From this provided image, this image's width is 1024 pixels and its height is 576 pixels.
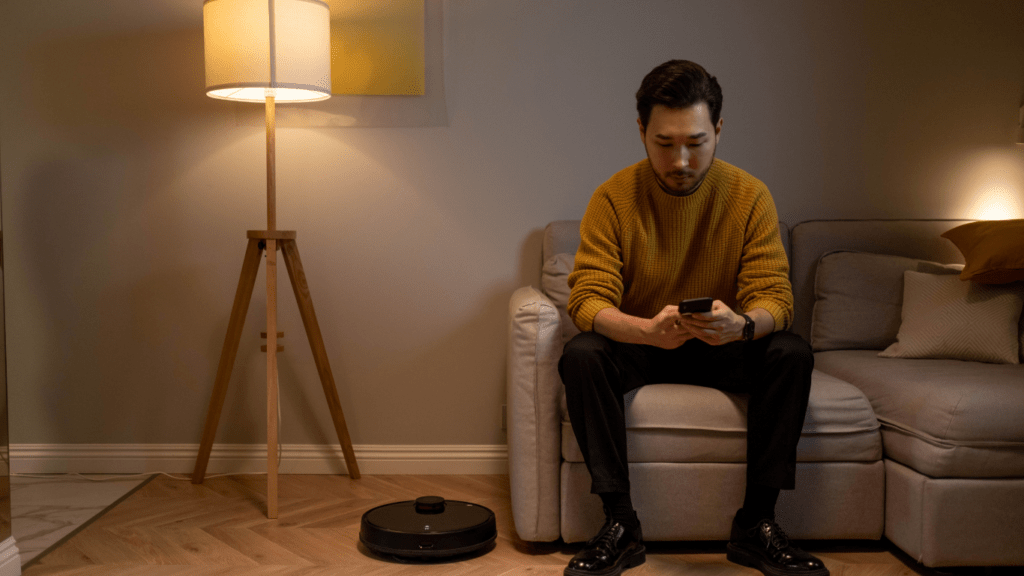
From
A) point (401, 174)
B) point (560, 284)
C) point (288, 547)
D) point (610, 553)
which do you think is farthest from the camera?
point (401, 174)

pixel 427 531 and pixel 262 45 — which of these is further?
pixel 262 45

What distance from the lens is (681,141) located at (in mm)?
1753

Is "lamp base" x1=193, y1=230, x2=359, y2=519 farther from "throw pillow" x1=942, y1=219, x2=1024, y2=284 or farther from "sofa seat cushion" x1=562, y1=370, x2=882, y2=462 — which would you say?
"throw pillow" x1=942, y1=219, x2=1024, y2=284

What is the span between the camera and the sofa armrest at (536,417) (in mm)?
1854

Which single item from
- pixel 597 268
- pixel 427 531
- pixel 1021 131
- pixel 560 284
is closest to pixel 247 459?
pixel 427 531

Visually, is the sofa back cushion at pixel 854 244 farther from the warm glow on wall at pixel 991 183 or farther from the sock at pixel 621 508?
the sock at pixel 621 508

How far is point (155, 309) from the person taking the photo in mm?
2629

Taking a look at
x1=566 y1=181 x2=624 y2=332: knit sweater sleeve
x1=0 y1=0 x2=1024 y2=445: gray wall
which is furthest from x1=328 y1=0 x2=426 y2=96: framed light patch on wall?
x1=566 y1=181 x2=624 y2=332: knit sweater sleeve

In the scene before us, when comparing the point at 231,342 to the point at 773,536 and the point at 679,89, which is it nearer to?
the point at 679,89

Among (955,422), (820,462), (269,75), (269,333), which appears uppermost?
(269,75)

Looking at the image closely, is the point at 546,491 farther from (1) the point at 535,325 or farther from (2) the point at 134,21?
(2) the point at 134,21

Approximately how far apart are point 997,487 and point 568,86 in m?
1.66

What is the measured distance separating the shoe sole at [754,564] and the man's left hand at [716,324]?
1.61ft

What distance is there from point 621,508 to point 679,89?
0.93 metres
